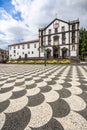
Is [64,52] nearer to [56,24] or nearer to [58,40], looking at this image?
[58,40]

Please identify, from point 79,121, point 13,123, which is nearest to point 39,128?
point 13,123

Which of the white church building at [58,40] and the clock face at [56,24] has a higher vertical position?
the clock face at [56,24]

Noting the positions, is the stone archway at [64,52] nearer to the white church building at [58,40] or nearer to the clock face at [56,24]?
the white church building at [58,40]

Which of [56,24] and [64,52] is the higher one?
[56,24]

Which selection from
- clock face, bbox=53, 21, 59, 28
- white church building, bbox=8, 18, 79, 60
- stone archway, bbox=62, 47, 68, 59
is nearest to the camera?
white church building, bbox=8, 18, 79, 60

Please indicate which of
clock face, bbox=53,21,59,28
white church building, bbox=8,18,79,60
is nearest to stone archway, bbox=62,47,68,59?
white church building, bbox=8,18,79,60

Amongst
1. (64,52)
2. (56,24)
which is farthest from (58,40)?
(56,24)

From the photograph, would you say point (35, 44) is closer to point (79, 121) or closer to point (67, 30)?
point (67, 30)

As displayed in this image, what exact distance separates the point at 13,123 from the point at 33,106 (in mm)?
588

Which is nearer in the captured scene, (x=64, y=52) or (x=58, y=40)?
(x=64, y=52)

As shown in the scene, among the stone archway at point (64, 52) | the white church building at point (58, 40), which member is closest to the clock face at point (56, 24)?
the white church building at point (58, 40)

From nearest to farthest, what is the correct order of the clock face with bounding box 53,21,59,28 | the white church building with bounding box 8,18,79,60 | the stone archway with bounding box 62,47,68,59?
the white church building with bounding box 8,18,79,60 < the stone archway with bounding box 62,47,68,59 < the clock face with bounding box 53,21,59,28

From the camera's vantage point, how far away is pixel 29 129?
4.94 ft

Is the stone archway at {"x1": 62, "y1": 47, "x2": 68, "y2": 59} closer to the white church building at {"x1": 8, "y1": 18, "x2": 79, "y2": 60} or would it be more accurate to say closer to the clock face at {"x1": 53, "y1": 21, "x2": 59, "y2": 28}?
the white church building at {"x1": 8, "y1": 18, "x2": 79, "y2": 60}
